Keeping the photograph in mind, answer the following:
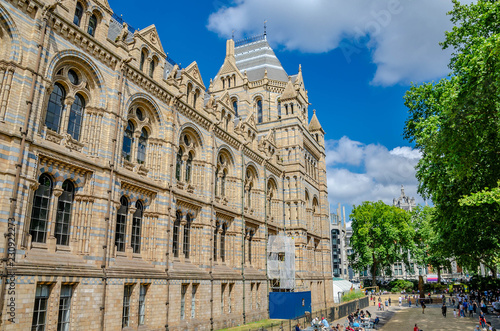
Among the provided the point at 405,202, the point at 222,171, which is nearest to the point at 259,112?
the point at 222,171

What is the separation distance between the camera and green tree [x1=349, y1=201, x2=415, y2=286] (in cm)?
6131

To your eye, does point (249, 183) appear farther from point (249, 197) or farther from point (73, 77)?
point (73, 77)

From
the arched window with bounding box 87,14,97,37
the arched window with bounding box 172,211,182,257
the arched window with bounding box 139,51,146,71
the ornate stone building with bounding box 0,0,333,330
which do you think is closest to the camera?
the ornate stone building with bounding box 0,0,333,330

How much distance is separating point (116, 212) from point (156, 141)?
5.66 metres

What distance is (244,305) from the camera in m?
29.1

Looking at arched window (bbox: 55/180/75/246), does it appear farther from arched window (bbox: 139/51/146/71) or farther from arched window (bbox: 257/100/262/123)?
arched window (bbox: 257/100/262/123)

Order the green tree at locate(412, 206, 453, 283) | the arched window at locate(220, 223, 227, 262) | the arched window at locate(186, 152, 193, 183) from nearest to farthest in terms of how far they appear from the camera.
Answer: the arched window at locate(186, 152, 193, 183)
the arched window at locate(220, 223, 227, 262)
the green tree at locate(412, 206, 453, 283)

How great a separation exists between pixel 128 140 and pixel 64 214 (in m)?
6.01

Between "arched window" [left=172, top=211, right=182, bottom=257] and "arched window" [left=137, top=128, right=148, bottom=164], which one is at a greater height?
"arched window" [left=137, top=128, right=148, bottom=164]

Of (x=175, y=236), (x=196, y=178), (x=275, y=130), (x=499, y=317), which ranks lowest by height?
(x=499, y=317)

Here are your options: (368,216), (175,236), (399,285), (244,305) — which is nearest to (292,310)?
(244,305)

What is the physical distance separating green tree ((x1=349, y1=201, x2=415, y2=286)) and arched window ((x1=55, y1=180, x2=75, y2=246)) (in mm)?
53552

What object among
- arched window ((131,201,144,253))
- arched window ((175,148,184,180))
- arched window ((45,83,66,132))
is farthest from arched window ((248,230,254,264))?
arched window ((45,83,66,132))

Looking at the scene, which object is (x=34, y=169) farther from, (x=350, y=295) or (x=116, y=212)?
(x=350, y=295)
